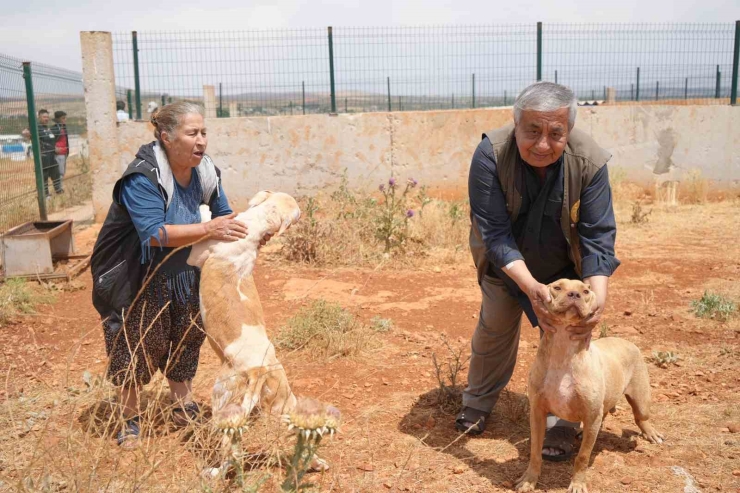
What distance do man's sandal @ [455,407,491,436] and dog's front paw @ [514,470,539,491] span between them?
2.08 ft

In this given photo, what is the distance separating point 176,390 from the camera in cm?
391

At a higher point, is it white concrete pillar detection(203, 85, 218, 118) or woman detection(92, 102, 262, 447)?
white concrete pillar detection(203, 85, 218, 118)

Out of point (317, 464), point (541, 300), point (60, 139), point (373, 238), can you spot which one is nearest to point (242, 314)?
point (317, 464)

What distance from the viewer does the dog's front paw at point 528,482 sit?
3279 mm

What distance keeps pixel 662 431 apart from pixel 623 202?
8.07 meters

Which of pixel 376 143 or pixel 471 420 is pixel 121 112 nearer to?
pixel 376 143

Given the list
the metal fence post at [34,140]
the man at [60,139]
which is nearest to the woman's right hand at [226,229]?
the metal fence post at [34,140]

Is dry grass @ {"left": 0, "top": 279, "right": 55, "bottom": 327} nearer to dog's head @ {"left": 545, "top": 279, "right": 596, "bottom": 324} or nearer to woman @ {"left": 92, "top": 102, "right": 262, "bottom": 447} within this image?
woman @ {"left": 92, "top": 102, "right": 262, "bottom": 447}

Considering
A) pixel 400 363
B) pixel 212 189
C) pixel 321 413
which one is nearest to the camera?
pixel 321 413

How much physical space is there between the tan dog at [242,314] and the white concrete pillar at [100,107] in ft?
26.2

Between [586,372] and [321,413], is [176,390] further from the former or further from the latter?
[586,372]

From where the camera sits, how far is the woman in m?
3.37

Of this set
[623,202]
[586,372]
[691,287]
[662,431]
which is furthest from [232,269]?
[623,202]

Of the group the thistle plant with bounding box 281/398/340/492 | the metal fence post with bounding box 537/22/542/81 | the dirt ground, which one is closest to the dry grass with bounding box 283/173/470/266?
the dirt ground
